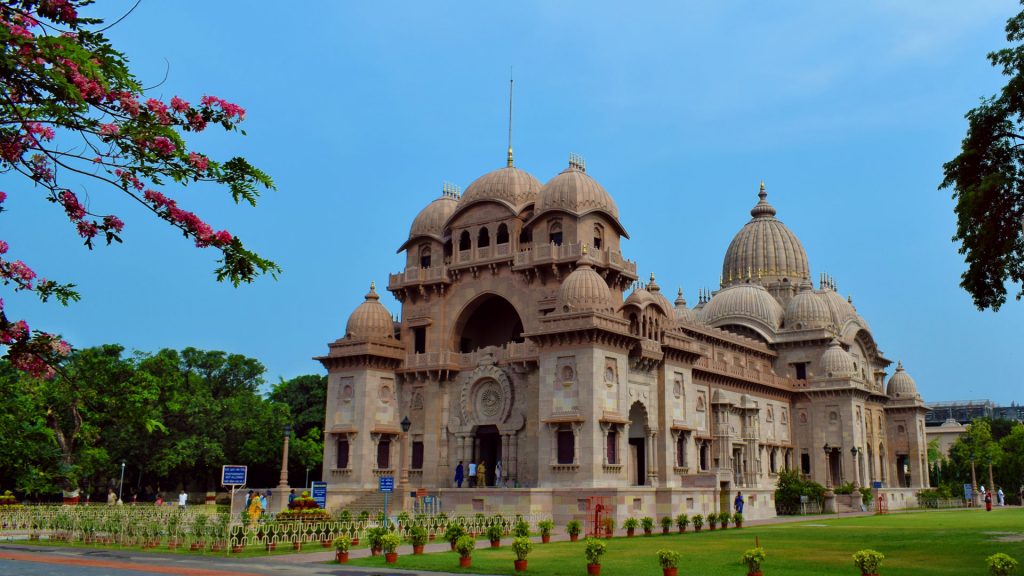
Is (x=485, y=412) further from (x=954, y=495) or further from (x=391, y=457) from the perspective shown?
(x=954, y=495)

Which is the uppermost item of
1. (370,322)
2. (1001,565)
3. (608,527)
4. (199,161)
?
(370,322)

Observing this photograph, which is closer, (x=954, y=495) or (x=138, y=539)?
(x=138, y=539)

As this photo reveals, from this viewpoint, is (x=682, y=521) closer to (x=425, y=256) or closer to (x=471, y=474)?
(x=471, y=474)

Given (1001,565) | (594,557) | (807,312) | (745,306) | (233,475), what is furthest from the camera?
(745,306)

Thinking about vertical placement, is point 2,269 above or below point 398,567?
above

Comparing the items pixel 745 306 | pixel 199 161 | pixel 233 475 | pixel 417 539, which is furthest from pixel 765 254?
pixel 199 161

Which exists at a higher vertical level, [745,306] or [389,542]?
[745,306]

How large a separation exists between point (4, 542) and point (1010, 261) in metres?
34.0

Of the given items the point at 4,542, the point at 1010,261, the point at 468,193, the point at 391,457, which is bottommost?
the point at 4,542

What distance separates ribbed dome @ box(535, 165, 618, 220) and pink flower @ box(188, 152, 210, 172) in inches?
1559


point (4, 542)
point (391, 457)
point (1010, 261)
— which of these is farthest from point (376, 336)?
point (1010, 261)

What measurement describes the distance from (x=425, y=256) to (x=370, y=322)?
5.83 meters

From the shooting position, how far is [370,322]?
52562 mm

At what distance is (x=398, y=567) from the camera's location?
2297cm
